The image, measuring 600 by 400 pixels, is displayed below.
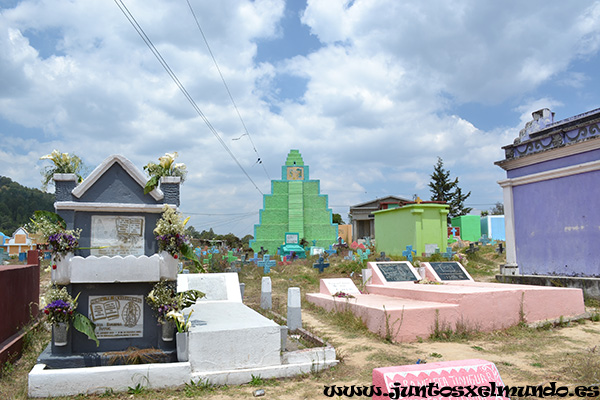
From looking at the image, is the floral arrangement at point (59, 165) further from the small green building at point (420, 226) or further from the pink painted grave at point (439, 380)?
the small green building at point (420, 226)

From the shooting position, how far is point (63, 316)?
546 centimetres

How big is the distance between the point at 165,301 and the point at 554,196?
10.4 meters

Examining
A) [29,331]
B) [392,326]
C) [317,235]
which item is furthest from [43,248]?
[317,235]

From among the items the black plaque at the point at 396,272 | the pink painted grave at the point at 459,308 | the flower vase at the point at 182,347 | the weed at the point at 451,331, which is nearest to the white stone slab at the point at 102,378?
the flower vase at the point at 182,347

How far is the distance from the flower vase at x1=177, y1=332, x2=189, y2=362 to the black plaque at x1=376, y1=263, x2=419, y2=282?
672 centimetres

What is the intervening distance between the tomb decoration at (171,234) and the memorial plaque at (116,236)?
291 mm

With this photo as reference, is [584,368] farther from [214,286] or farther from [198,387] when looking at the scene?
[214,286]

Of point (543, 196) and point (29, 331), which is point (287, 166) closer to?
point (543, 196)

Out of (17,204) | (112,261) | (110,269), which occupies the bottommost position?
(110,269)

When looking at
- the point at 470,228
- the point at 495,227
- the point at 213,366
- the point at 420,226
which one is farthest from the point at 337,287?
the point at 495,227

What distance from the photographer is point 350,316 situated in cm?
876

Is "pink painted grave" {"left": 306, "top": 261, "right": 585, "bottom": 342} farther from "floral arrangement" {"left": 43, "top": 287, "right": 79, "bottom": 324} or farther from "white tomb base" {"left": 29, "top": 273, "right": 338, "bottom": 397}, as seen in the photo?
"floral arrangement" {"left": 43, "top": 287, "right": 79, "bottom": 324}

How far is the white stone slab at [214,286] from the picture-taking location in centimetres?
948

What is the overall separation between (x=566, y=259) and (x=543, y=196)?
1.78 meters
